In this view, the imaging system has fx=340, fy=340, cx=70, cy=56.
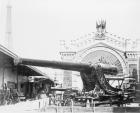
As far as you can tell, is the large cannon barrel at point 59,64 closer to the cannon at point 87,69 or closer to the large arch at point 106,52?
the cannon at point 87,69

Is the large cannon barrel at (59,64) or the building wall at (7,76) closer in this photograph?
the large cannon barrel at (59,64)

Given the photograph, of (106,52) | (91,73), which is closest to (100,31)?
(106,52)

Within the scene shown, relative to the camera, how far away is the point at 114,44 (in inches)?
1986

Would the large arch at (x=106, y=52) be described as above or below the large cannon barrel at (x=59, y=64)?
above

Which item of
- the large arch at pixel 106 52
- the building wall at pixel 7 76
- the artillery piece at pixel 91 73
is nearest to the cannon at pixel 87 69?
the artillery piece at pixel 91 73

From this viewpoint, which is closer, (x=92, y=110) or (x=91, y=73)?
(x=92, y=110)

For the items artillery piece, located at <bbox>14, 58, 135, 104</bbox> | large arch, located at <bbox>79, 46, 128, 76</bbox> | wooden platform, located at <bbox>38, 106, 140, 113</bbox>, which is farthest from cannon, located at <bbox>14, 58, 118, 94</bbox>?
large arch, located at <bbox>79, 46, 128, 76</bbox>

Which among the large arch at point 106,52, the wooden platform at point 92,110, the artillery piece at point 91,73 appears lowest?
the wooden platform at point 92,110

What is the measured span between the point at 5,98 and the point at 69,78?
30596 millimetres

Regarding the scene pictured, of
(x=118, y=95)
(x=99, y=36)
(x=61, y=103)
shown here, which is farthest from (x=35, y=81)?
(x=99, y=36)

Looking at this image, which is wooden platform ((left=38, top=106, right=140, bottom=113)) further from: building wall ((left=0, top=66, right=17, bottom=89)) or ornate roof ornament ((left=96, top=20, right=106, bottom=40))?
ornate roof ornament ((left=96, top=20, right=106, bottom=40))

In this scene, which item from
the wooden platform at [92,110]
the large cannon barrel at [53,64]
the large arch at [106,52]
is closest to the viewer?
the wooden platform at [92,110]

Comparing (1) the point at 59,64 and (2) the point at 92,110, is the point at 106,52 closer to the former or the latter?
(1) the point at 59,64

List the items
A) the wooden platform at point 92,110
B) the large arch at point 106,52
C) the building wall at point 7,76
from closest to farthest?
1. the wooden platform at point 92,110
2. the building wall at point 7,76
3. the large arch at point 106,52
